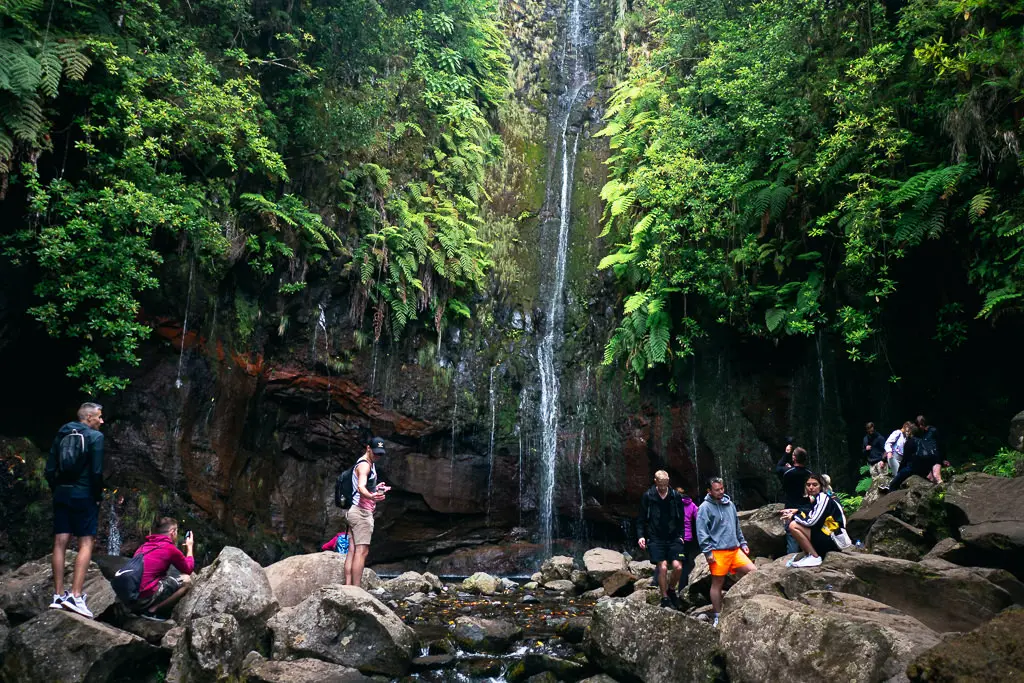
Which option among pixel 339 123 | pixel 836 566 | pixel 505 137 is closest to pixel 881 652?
pixel 836 566

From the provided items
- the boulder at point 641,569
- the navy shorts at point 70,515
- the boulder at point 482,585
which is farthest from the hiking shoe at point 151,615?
the boulder at point 641,569

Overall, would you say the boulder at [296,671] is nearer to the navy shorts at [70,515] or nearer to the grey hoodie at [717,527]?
the navy shorts at [70,515]

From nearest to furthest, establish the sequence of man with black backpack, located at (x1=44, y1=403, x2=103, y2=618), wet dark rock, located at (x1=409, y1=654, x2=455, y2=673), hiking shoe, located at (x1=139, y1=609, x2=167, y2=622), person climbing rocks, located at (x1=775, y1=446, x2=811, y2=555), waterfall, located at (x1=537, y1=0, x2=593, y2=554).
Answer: man with black backpack, located at (x1=44, y1=403, x2=103, y2=618) → wet dark rock, located at (x1=409, y1=654, x2=455, y2=673) → hiking shoe, located at (x1=139, y1=609, x2=167, y2=622) → person climbing rocks, located at (x1=775, y1=446, x2=811, y2=555) → waterfall, located at (x1=537, y1=0, x2=593, y2=554)

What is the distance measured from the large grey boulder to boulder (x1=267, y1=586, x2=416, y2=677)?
7096 mm

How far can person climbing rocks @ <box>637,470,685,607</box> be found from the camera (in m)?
8.76

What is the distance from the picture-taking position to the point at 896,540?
870 centimetres

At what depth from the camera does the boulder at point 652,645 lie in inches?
248

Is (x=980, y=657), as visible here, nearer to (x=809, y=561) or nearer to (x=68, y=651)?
(x=809, y=561)

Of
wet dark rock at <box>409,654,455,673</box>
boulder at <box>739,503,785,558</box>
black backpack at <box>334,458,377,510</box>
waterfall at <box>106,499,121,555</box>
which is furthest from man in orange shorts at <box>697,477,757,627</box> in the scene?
waterfall at <box>106,499,121,555</box>

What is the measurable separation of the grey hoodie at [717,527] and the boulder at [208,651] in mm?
5167

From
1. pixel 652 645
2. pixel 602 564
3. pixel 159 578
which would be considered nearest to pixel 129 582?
pixel 159 578

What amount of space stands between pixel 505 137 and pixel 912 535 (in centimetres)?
1691

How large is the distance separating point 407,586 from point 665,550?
5606 millimetres

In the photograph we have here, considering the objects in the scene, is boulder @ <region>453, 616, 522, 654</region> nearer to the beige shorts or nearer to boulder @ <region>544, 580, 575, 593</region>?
the beige shorts
